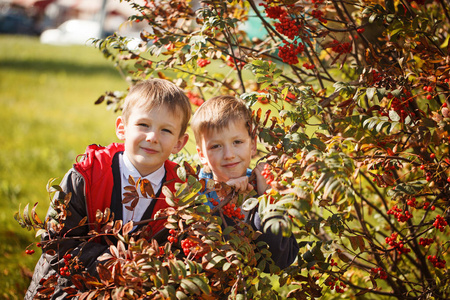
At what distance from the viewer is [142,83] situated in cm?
231

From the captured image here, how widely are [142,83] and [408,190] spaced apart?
1.39m

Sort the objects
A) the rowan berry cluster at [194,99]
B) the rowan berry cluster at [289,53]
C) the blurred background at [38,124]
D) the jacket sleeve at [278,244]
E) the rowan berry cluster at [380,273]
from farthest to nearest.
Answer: the blurred background at [38,124], the rowan berry cluster at [194,99], the rowan berry cluster at [289,53], the jacket sleeve at [278,244], the rowan berry cluster at [380,273]

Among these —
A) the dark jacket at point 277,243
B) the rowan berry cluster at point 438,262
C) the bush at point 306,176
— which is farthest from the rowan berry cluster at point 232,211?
the rowan berry cluster at point 438,262

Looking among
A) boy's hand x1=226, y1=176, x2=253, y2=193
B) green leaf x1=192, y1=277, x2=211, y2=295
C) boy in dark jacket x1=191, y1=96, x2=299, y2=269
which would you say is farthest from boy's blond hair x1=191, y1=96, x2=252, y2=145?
green leaf x1=192, y1=277, x2=211, y2=295

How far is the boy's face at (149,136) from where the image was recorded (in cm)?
209

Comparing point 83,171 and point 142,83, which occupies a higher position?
point 142,83

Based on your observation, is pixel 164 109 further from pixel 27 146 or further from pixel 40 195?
pixel 27 146

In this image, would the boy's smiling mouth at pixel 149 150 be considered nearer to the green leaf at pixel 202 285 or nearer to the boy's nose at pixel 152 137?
the boy's nose at pixel 152 137

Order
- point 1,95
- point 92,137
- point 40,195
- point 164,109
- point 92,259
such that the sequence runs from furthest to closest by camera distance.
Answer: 1. point 1,95
2. point 92,137
3. point 40,195
4. point 164,109
5. point 92,259

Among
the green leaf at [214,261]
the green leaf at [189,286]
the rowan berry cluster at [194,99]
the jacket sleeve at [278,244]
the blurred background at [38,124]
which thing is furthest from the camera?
the blurred background at [38,124]

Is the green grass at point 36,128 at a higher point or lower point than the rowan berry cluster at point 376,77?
higher

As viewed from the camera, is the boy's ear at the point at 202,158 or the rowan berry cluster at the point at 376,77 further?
the boy's ear at the point at 202,158

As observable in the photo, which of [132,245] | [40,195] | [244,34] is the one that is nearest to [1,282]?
[40,195]

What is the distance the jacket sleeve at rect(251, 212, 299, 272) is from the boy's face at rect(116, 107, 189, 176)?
541 millimetres
